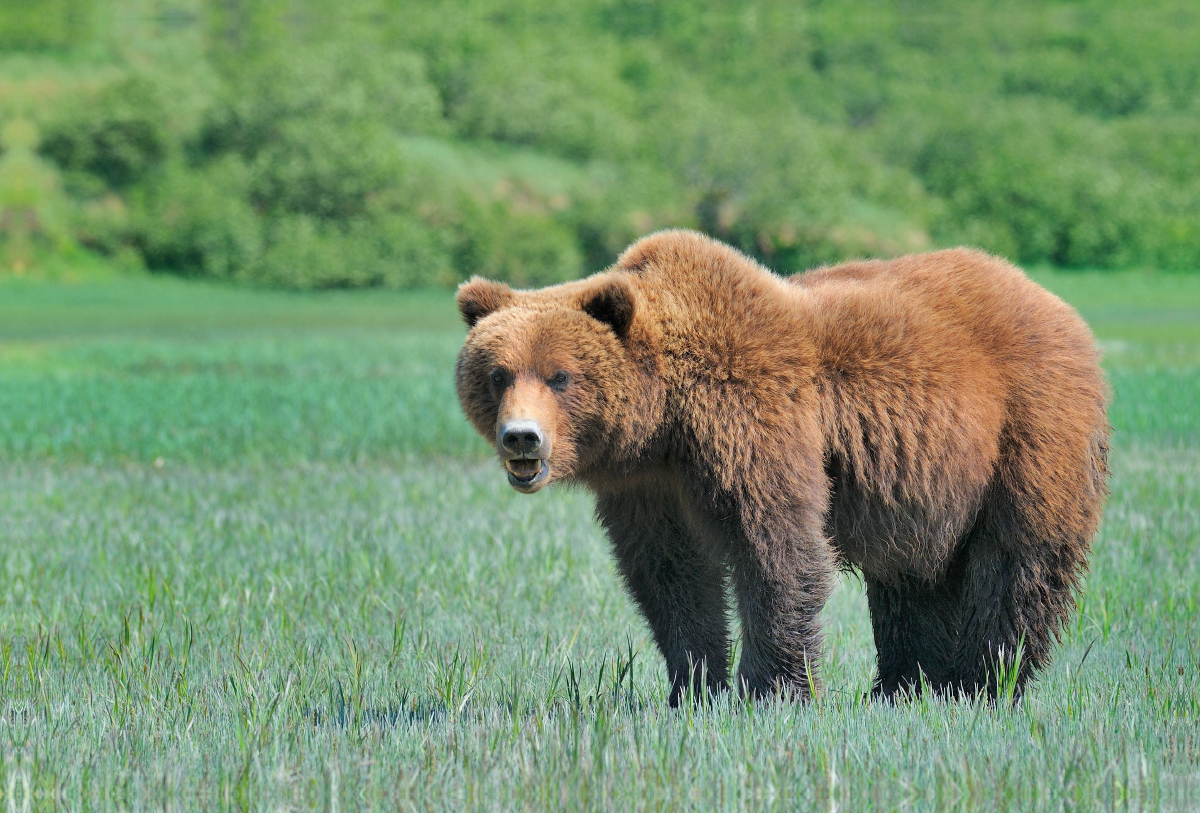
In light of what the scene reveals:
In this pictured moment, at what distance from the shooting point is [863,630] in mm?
6500

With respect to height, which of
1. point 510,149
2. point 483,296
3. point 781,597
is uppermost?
point 483,296

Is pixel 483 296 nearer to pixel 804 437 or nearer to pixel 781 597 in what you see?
pixel 804 437

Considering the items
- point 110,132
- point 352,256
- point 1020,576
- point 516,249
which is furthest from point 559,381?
point 110,132

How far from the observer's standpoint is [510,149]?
282 ft

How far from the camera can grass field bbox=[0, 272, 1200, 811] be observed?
3.56 meters

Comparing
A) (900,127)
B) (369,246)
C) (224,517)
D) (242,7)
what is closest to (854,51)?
(900,127)

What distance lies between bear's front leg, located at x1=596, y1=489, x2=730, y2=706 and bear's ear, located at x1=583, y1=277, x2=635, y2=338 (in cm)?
72

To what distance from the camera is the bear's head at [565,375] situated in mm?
4359

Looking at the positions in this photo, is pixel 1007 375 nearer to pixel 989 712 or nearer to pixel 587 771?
pixel 989 712

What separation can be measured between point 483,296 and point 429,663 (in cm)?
159

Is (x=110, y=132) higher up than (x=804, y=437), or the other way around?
(x=804, y=437)

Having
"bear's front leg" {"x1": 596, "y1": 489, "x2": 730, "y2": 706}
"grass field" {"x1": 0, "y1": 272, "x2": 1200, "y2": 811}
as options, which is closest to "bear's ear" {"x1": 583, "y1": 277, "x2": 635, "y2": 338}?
"bear's front leg" {"x1": 596, "y1": 489, "x2": 730, "y2": 706}

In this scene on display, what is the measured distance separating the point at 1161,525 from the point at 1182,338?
2539 centimetres

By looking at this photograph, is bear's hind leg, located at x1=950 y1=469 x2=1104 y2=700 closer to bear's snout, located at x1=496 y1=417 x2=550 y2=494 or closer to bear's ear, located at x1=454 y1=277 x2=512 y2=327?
bear's snout, located at x1=496 y1=417 x2=550 y2=494
